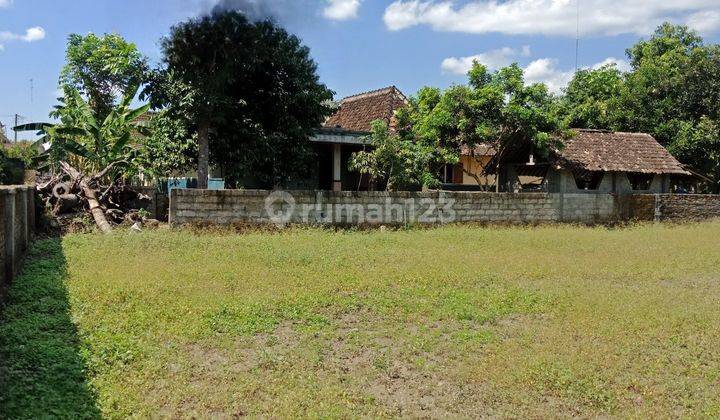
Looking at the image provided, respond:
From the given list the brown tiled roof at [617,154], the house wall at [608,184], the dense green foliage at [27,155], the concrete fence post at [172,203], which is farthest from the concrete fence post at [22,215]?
the house wall at [608,184]

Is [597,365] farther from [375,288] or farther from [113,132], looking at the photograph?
[113,132]

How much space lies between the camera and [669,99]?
72.2 feet

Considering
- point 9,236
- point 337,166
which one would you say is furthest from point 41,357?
point 337,166

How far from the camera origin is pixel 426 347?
4992 millimetres

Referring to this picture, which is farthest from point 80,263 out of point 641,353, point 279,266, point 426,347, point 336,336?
point 641,353

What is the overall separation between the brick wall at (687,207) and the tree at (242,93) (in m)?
11.2

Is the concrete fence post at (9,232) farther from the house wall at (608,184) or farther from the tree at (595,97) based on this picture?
the tree at (595,97)

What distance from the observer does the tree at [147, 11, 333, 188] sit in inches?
499

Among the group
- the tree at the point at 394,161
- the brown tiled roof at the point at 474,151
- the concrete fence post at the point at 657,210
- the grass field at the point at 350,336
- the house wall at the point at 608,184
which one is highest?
the brown tiled roof at the point at 474,151

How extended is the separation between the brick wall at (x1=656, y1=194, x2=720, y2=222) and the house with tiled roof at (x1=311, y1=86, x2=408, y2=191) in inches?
360

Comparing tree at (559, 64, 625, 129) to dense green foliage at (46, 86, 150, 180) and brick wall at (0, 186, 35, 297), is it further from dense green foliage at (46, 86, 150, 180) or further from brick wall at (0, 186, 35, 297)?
brick wall at (0, 186, 35, 297)

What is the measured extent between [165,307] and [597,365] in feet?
13.8

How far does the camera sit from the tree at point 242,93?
41.6 ft

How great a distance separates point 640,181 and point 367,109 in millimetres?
10408
